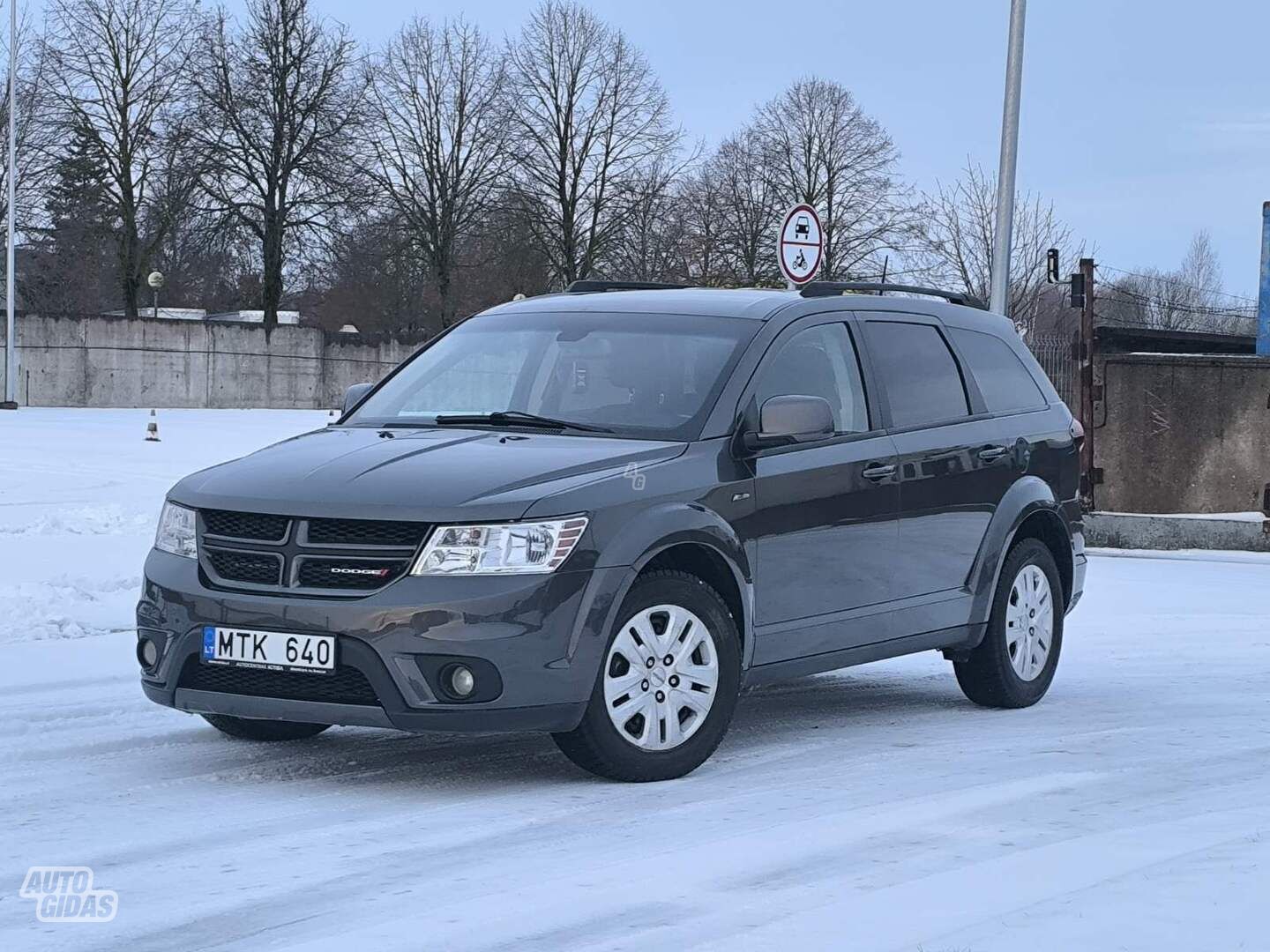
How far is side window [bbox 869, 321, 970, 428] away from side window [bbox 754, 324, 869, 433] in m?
0.18

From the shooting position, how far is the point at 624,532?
613cm

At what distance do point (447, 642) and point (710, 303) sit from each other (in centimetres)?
A: 223

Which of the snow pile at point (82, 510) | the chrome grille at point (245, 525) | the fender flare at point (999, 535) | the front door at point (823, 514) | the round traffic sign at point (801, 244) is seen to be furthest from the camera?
the round traffic sign at point (801, 244)

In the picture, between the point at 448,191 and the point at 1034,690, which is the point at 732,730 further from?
the point at 448,191

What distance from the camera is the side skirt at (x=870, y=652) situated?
6.90 metres

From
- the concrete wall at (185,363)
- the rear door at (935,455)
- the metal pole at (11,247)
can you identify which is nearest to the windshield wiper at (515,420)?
the rear door at (935,455)

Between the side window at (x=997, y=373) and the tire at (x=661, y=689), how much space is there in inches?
98.5

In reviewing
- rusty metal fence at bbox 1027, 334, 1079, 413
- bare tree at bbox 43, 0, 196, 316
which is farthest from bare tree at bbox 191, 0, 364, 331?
rusty metal fence at bbox 1027, 334, 1079, 413

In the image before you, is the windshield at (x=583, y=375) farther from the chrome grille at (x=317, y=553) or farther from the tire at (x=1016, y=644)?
the tire at (x=1016, y=644)

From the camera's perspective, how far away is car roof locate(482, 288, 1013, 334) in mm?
7438

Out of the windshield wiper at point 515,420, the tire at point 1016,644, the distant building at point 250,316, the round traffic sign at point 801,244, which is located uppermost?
the distant building at point 250,316

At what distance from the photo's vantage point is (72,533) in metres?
14.4

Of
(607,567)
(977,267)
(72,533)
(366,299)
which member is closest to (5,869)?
(607,567)

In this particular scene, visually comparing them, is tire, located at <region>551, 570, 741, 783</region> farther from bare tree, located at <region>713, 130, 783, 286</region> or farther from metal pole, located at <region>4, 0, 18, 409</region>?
bare tree, located at <region>713, 130, 783, 286</region>
